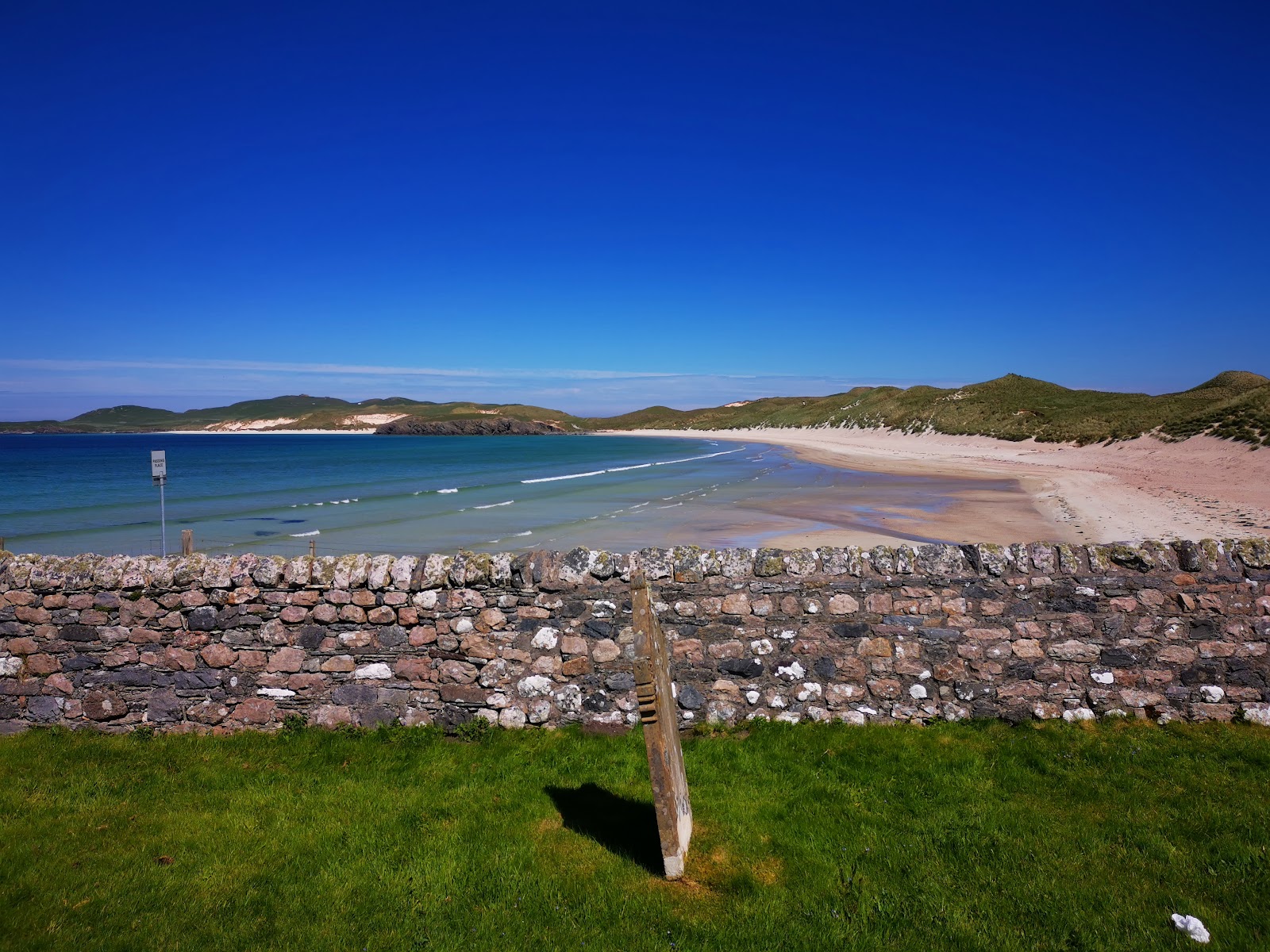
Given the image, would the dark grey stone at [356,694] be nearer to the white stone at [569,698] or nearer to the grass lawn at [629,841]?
the grass lawn at [629,841]

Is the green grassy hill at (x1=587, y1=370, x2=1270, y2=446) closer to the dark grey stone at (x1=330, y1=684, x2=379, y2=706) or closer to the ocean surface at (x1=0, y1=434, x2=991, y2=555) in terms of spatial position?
the ocean surface at (x1=0, y1=434, x2=991, y2=555)

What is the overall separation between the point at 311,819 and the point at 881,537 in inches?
716

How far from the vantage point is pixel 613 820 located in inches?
188

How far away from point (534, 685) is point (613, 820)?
171 centimetres

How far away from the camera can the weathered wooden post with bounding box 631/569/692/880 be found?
3873mm

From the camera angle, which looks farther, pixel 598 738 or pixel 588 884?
pixel 598 738

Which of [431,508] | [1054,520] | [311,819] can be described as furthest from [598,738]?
[431,508]

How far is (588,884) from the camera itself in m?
4.06

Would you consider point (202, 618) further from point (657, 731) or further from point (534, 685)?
point (657, 731)

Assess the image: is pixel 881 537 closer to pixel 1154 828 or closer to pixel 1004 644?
pixel 1004 644

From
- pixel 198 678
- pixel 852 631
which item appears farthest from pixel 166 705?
pixel 852 631

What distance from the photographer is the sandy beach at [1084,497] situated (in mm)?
19250

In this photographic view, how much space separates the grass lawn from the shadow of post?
20 millimetres

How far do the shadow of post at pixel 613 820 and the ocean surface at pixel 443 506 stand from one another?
891cm
